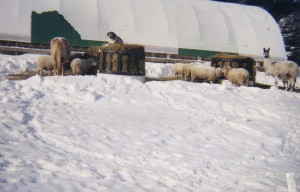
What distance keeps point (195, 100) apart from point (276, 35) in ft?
57.8

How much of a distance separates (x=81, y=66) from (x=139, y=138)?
7.25 meters

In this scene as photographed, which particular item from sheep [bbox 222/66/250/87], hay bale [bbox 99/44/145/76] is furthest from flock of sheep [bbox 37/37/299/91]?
hay bale [bbox 99/44/145/76]

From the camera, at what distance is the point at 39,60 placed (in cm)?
1133

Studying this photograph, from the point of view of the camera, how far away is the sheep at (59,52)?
1073 cm

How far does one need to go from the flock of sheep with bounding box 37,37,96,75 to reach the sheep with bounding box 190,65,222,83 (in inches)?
195

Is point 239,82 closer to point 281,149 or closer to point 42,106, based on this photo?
point 281,149

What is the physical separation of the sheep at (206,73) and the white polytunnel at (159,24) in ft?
19.7

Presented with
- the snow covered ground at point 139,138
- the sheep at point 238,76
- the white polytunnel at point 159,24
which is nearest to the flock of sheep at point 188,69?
the sheep at point 238,76

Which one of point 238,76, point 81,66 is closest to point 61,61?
point 81,66

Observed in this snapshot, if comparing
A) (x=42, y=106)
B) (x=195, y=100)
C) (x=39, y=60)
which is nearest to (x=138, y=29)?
(x=39, y=60)

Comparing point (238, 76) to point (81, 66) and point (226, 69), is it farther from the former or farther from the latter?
point (81, 66)

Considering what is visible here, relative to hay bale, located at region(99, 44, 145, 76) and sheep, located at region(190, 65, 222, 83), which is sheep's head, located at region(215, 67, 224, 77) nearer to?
sheep, located at region(190, 65, 222, 83)

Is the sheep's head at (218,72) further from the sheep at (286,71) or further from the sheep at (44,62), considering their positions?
the sheep at (44,62)

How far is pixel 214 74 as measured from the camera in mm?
12258
